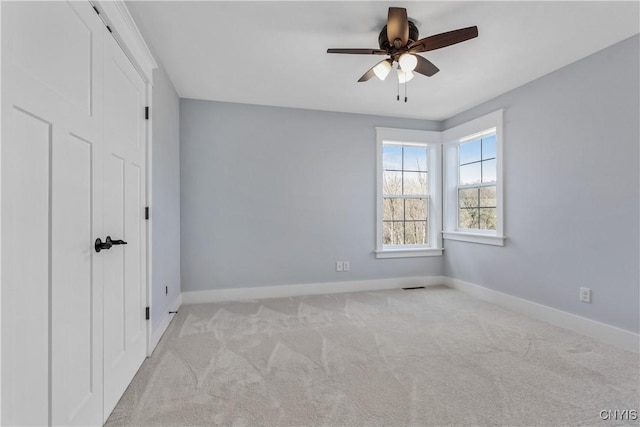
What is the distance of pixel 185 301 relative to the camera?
3479 millimetres

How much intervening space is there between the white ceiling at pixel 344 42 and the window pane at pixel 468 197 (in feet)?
4.02

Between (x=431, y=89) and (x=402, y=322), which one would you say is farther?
(x=431, y=89)

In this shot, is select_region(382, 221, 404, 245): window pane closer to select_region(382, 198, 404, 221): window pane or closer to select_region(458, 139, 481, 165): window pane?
select_region(382, 198, 404, 221): window pane

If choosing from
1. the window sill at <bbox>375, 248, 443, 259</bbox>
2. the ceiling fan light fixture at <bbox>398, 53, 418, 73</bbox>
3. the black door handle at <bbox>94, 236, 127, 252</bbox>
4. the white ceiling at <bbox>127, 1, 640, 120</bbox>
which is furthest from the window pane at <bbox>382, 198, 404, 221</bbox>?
the black door handle at <bbox>94, 236, 127, 252</bbox>

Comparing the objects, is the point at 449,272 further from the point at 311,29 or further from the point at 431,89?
the point at 311,29

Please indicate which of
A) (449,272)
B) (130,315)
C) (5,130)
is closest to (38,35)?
(5,130)

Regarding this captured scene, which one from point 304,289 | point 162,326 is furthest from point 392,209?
point 162,326

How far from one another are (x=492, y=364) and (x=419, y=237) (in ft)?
8.16

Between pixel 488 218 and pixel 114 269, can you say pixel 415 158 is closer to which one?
pixel 488 218

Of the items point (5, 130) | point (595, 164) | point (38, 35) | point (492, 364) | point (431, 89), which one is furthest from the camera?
point (431, 89)

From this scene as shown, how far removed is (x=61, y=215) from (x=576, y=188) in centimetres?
370

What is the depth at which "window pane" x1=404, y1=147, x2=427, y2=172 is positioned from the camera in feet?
14.4

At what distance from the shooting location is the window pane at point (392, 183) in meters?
4.30

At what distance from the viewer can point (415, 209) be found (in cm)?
443
